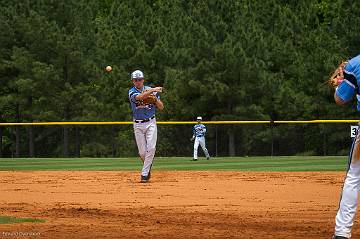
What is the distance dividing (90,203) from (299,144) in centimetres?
2594

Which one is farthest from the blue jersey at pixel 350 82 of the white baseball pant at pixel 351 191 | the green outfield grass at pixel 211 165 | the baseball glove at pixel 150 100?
the green outfield grass at pixel 211 165

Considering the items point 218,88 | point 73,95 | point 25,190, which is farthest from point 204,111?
point 25,190

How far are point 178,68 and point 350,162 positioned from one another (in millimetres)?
32520

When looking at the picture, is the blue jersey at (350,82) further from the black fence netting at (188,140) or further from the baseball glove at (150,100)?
the black fence netting at (188,140)

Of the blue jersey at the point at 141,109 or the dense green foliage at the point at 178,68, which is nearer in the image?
the blue jersey at the point at 141,109

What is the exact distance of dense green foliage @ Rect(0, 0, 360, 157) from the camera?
36.5 meters

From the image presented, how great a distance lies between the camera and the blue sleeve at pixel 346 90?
730 cm

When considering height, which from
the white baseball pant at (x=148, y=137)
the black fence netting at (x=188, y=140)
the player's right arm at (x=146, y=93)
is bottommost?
the black fence netting at (x=188, y=140)

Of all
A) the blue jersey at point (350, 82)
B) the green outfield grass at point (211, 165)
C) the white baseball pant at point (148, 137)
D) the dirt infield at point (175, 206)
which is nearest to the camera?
the blue jersey at point (350, 82)

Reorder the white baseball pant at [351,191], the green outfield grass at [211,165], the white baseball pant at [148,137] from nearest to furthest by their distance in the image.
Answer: the white baseball pant at [351,191] < the white baseball pant at [148,137] < the green outfield grass at [211,165]

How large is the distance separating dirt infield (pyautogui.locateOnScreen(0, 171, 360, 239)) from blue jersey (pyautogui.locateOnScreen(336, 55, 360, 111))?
1346 mm

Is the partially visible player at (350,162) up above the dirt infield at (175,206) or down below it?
above

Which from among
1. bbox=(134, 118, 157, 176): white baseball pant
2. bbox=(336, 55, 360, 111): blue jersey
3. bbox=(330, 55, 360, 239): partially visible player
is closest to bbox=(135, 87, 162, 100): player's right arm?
bbox=(134, 118, 157, 176): white baseball pant

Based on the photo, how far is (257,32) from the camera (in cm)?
3828
